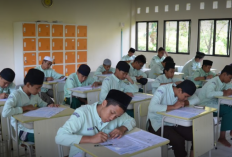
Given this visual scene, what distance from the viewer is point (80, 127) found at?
2584 mm

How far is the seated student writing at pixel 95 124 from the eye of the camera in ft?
8.06

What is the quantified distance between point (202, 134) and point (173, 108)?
480 millimetres

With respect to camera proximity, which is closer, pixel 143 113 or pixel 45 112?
pixel 45 112

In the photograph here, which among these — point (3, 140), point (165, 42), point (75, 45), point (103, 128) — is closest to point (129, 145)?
point (103, 128)

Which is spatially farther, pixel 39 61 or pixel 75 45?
pixel 75 45

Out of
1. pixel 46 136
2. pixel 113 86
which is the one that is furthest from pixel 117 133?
pixel 113 86

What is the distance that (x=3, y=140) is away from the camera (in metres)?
4.04

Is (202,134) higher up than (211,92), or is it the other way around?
(211,92)

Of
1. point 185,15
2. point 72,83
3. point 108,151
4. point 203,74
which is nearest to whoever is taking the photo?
point 108,151

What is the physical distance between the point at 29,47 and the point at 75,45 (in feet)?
6.26

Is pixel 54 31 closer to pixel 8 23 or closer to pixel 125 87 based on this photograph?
pixel 8 23

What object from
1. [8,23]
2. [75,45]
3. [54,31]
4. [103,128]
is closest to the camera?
[103,128]

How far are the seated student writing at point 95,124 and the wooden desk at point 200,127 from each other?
38.4 inches

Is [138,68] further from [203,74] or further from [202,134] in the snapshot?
[202,134]
